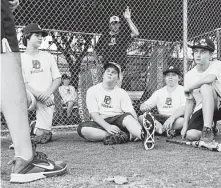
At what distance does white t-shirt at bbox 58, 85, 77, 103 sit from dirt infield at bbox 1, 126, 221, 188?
9.69 ft

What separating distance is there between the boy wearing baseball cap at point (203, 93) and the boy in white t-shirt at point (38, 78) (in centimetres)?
158

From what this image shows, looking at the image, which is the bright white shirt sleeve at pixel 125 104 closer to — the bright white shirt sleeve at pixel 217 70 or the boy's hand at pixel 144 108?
the boy's hand at pixel 144 108

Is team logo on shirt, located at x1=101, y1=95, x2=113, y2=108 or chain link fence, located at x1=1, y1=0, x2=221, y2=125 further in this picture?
chain link fence, located at x1=1, y1=0, x2=221, y2=125

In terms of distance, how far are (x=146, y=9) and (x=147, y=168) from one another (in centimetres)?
702

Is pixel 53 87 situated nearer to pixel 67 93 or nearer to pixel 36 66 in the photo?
pixel 36 66

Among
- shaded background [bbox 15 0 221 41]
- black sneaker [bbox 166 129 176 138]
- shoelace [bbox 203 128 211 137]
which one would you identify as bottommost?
black sneaker [bbox 166 129 176 138]

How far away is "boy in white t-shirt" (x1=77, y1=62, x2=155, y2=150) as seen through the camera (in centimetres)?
386

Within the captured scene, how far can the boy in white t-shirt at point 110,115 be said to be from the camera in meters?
3.86

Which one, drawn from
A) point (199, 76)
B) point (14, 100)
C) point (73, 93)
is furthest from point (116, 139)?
point (73, 93)

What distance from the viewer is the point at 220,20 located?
9484 mm

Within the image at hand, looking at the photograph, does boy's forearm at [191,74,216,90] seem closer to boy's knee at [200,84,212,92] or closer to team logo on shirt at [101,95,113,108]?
boy's knee at [200,84,212,92]

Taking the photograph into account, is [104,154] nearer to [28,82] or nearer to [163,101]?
[28,82]

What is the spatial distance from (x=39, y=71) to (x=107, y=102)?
90cm

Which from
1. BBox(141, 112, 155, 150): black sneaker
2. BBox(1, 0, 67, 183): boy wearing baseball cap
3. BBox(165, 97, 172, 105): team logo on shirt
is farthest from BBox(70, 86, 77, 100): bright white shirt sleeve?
BBox(1, 0, 67, 183): boy wearing baseball cap
